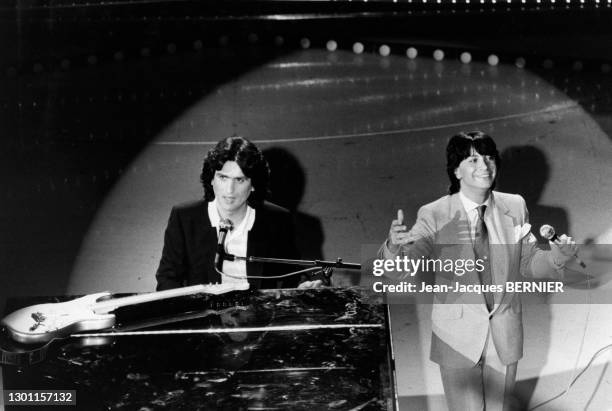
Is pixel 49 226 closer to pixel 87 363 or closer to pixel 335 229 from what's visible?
pixel 335 229

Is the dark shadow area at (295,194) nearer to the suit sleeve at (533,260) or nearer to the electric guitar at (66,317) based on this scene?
the suit sleeve at (533,260)

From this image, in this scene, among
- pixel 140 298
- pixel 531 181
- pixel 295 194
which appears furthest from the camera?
pixel 295 194

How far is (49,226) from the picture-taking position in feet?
10.8

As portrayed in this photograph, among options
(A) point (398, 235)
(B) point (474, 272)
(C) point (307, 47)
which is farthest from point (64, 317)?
(C) point (307, 47)

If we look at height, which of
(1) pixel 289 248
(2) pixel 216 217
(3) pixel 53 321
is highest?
(2) pixel 216 217

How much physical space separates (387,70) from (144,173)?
47.1 inches

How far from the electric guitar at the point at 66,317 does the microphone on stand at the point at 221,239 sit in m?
0.20

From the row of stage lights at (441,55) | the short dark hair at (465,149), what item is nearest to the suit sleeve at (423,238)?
the short dark hair at (465,149)

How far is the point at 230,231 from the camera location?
8.64ft

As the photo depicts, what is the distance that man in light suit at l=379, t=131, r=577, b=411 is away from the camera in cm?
249

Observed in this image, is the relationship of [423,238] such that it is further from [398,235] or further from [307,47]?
[307,47]

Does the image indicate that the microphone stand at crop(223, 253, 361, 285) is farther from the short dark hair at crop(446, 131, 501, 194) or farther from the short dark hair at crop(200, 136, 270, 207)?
the short dark hair at crop(446, 131, 501, 194)

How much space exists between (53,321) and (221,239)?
21.4 inches

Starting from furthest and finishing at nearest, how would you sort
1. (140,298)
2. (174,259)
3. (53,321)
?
(174,259), (140,298), (53,321)
